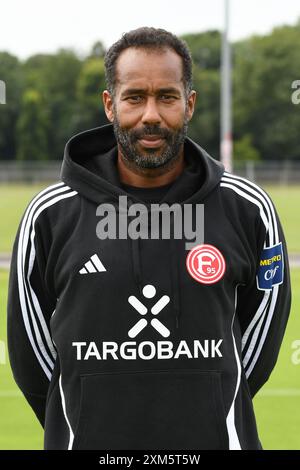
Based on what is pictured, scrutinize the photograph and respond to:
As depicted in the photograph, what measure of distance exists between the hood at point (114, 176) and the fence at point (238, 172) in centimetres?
4300

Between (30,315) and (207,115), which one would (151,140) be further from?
(207,115)

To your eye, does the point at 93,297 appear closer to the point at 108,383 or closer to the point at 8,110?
the point at 108,383

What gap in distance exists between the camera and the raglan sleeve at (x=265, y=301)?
253 centimetres

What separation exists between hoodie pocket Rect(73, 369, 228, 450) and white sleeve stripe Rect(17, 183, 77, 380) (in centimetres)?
33

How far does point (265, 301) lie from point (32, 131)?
48718mm

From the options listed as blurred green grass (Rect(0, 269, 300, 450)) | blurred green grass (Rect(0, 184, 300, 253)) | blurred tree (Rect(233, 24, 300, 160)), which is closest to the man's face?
blurred green grass (Rect(0, 269, 300, 450))

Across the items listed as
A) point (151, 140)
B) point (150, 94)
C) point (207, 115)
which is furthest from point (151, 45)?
point (207, 115)

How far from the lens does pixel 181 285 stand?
7.75ft

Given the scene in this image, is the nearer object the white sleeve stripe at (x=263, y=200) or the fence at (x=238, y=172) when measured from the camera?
the white sleeve stripe at (x=263, y=200)

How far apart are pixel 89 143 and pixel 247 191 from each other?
53 cm

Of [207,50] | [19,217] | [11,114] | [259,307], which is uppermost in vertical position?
[207,50]

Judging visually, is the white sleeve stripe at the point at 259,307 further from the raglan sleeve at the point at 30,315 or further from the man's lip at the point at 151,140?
the raglan sleeve at the point at 30,315

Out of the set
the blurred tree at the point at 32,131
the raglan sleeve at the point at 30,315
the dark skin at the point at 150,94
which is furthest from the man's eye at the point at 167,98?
the blurred tree at the point at 32,131

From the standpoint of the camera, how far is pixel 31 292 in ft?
8.39
